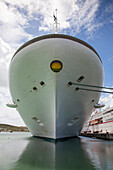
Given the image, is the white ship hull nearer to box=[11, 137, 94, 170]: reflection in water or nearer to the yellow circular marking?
the yellow circular marking

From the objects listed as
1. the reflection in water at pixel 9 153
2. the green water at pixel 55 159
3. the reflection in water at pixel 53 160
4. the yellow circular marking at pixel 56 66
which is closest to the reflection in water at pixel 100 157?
the green water at pixel 55 159

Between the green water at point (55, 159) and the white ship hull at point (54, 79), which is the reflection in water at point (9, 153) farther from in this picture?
the white ship hull at point (54, 79)

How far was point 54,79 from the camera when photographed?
7281mm

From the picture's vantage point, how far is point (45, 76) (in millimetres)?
7477

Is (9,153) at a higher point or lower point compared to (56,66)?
lower

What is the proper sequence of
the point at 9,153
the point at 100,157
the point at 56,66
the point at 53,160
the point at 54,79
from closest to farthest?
1. the point at 53,160
2. the point at 100,157
3. the point at 9,153
4. the point at 56,66
5. the point at 54,79

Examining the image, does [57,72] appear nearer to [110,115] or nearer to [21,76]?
[21,76]

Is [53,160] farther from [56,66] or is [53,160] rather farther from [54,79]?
[56,66]

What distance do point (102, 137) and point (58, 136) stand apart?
11.7 metres

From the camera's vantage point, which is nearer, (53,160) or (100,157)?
(53,160)

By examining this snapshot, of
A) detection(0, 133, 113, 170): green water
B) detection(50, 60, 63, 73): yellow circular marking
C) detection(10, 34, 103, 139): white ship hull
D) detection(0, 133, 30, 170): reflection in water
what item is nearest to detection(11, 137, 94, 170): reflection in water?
detection(0, 133, 113, 170): green water

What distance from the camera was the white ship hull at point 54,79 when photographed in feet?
24.1

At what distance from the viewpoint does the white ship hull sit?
7.35 m

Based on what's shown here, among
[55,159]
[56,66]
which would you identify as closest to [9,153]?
[55,159]
